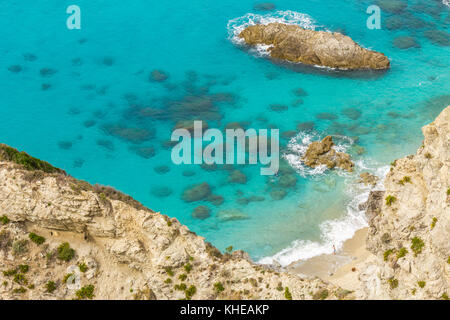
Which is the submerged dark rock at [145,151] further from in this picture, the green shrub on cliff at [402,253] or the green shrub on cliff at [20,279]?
the green shrub on cliff at [402,253]

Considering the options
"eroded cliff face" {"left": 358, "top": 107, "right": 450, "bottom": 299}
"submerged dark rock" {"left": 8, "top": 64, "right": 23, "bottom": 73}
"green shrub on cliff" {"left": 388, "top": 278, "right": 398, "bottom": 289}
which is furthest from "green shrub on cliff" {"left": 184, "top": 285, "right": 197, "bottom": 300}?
"submerged dark rock" {"left": 8, "top": 64, "right": 23, "bottom": 73}

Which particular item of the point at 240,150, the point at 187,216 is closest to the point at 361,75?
the point at 240,150

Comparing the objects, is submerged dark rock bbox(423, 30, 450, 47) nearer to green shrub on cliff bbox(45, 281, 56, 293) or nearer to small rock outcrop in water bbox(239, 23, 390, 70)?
small rock outcrop in water bbox(239, 23, 390, 70)

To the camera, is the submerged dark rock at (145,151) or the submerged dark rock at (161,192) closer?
the submerged dark rock at (161,192)

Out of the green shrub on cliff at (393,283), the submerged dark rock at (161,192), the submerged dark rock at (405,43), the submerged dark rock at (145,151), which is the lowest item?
the green shrub on cliff at (393,283)

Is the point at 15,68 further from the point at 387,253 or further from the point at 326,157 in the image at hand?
the point at 387,253

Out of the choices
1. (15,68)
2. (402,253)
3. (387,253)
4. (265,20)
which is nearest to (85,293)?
(387,253)

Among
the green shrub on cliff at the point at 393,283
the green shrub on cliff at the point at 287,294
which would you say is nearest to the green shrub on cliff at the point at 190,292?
the green shrub on cliff at the point at 287,294
